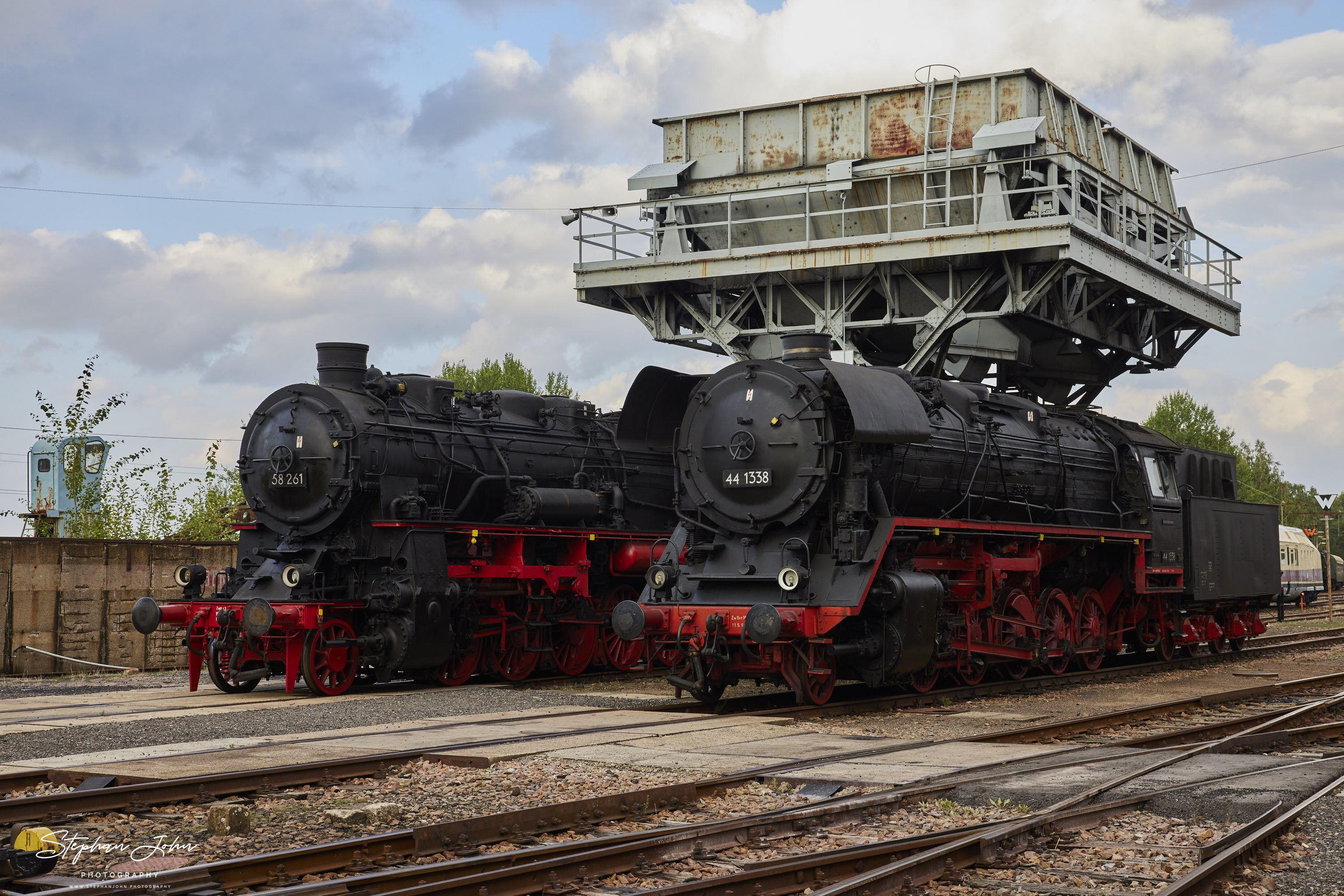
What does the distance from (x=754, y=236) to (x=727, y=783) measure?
1904 cm

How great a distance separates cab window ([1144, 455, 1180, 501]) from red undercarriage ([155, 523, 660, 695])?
7.35 meters

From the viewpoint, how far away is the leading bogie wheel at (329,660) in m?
14.9

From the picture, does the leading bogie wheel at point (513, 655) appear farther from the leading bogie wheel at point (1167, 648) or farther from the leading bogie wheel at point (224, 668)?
the leading bogie wheel at point (1167, 648)

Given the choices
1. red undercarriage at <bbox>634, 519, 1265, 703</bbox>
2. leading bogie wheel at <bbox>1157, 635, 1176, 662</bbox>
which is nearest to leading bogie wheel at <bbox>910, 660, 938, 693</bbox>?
red undercarriage at <bbox>634, 519, 1265, 703</bbox>

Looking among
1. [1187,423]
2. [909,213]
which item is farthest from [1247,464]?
[909,213]

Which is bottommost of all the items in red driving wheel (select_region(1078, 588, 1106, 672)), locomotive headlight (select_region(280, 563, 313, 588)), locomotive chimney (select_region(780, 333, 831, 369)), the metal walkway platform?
red driving wheel (select_region(1078, 588, 1106, 672))

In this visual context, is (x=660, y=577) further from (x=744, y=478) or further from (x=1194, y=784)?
(x=1194, y=784)

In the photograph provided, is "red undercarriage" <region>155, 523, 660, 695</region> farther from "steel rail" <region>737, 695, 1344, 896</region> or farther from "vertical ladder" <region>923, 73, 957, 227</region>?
"vertical ladder" <region>923, 73, 957, 227</region>

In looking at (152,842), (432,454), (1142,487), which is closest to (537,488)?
(432,454)

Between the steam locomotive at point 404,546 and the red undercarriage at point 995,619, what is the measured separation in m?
2.24

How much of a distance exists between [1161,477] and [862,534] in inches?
326

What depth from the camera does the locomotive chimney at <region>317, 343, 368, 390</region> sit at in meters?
16.0

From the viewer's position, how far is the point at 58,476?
2761 centimetres

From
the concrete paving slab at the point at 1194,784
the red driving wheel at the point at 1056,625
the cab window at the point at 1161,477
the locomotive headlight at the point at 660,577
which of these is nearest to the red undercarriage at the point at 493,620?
the locomotive headlight at the point at 660,577
